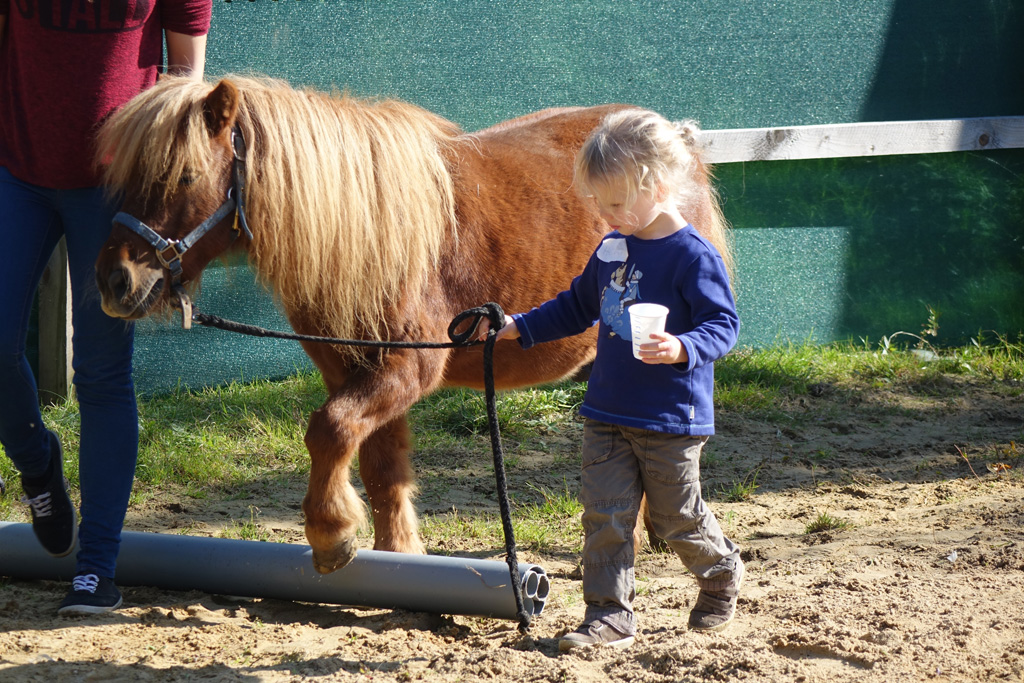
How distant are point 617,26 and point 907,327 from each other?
2757 millimetres

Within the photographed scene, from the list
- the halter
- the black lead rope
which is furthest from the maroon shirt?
the black lead rope

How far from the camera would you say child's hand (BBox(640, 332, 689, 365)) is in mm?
2150

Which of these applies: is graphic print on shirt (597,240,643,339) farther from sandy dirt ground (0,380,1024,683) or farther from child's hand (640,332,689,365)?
sandy dirt ground (0,380,1024,683)

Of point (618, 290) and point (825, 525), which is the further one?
point (825, 525)

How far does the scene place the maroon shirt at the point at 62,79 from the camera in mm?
2561

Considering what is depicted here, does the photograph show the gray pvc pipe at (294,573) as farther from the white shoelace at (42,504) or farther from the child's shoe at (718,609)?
the child's shoe at (718,609)

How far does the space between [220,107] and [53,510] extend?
1.41 m

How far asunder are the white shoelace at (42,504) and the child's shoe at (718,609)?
1995 mm

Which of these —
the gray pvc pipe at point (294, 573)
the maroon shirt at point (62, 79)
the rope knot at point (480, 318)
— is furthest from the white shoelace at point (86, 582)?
the rope knot at point (480, 318)

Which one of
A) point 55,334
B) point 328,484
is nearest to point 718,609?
point 328,484

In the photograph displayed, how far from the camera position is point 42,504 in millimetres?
2906

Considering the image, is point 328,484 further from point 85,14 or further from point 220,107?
point 85,14

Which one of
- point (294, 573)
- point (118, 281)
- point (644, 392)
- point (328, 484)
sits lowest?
Answer: point (294, 573)

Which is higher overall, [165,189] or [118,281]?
[165,189]
